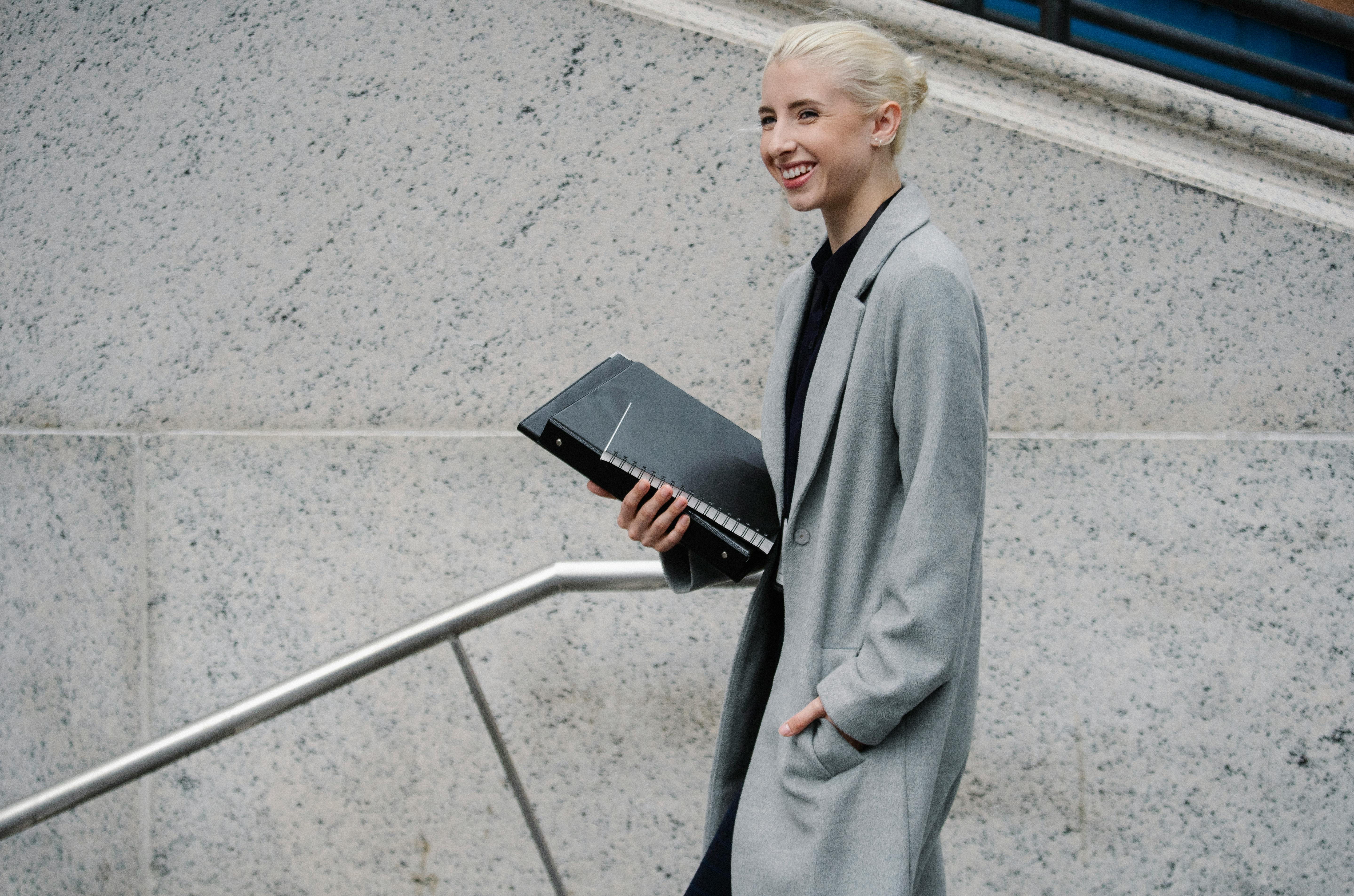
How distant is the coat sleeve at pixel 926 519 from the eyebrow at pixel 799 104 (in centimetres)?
31

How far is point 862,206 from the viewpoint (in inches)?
56.1

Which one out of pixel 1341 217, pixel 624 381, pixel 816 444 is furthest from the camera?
pixel 1341 217

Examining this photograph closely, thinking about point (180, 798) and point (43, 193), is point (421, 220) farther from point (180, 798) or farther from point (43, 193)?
point (180, 798)

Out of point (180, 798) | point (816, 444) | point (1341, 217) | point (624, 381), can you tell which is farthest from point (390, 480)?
point (1341, 217)

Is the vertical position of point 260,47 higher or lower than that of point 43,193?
higher

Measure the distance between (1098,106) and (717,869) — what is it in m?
2.36

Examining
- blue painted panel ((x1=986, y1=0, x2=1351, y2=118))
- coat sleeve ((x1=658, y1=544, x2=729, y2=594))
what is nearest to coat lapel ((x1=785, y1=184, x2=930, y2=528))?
coat sleeve ((x1=658, y1=544, x2=729, y2=594))

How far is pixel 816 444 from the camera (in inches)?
52.1

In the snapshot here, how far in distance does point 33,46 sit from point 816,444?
2787mm

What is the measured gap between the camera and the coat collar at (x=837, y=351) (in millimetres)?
1321

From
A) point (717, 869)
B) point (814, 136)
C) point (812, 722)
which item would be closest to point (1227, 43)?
point (814, 136)

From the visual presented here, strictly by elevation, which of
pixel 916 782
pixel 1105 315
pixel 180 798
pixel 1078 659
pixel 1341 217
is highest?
pixel 1341 217

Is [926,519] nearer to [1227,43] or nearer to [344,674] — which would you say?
[344,674]

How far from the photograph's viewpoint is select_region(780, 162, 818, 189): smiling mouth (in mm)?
1380
